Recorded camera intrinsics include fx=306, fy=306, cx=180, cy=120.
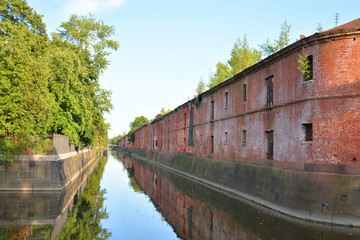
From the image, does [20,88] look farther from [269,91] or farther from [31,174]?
[269,91]

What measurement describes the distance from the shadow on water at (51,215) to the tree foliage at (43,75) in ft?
17.9

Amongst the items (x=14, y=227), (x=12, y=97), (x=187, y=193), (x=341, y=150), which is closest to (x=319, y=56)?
(x=341, y=150)

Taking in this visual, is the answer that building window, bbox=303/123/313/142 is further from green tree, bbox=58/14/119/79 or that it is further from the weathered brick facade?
green tree, bbox=58/14/119/79

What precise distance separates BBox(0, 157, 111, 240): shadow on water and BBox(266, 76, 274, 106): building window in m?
11.5

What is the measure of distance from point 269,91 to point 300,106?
3.81 metres

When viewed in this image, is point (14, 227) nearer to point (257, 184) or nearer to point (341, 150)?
point (257, 184)

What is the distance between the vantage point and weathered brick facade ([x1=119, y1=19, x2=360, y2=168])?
44.9 feet

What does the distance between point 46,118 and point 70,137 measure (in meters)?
4.76

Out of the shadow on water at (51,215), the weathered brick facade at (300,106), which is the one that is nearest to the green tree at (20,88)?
the shadow on water at (51,215)

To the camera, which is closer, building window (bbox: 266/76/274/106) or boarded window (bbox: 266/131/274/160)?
boarded window (bbox: 266/131/274/160)

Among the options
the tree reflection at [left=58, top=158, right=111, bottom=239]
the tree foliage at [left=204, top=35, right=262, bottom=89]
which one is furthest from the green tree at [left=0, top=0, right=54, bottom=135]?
the tree foliage at [left=204, top=35, right=262, bottom=89]

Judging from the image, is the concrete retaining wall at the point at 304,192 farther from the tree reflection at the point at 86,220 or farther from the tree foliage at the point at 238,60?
the tree foliage at the point at 238,60

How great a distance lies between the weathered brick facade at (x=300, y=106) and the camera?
13672 mm

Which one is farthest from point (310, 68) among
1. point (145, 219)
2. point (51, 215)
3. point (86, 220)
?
point (51, 215)
